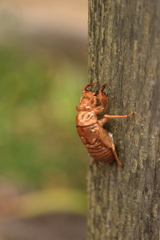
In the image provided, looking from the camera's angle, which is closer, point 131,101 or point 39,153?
point 131,101

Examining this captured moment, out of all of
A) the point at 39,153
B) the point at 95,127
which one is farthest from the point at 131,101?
the point at 39,153

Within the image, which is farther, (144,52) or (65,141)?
(65,141)

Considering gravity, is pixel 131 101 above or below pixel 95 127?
above

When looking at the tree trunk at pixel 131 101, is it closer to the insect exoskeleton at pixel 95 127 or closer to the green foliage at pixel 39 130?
the insect exoskeleton at pixel 95 127

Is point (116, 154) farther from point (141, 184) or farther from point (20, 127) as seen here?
point (20, 127)

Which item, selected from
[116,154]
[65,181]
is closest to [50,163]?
[65,181]

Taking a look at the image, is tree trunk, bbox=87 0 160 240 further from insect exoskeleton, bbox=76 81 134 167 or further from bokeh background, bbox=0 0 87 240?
bokeh background, bbox=0 0 87 240

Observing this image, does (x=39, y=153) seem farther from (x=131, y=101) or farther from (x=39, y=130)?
(x=131, y=101)
